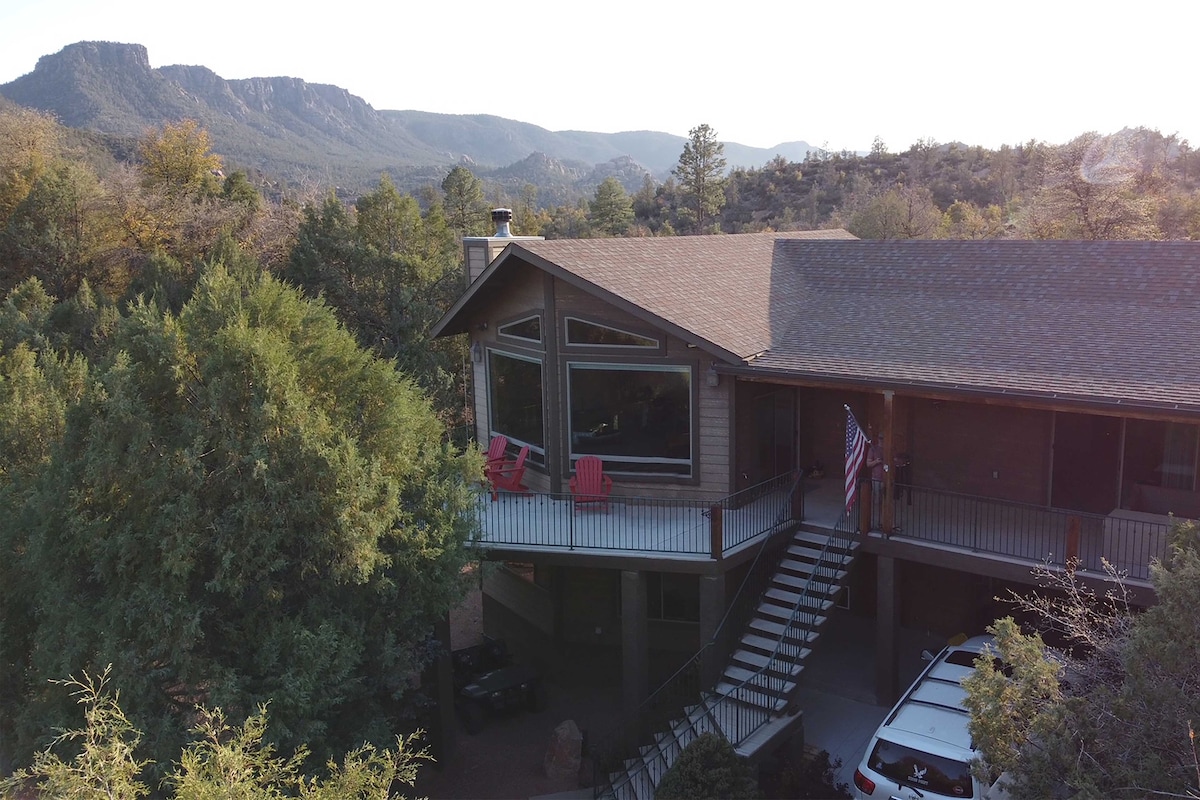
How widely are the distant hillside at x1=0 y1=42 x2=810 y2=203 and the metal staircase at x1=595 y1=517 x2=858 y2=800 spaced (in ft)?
244

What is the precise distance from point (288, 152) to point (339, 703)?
129 metres

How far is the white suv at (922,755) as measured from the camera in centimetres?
904

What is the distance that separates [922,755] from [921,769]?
136 mm

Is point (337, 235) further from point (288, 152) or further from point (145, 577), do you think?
point (288, 152)

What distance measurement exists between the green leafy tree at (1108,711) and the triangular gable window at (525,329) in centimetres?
893

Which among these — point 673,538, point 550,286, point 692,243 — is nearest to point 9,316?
point 550,286

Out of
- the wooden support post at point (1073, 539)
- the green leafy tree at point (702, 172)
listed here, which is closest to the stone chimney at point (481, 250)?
the wooden support post at point (1073, 539)

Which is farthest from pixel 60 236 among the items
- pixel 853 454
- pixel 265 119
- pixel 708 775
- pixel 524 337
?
pixel 265 119

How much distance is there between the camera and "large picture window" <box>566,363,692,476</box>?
13.8m

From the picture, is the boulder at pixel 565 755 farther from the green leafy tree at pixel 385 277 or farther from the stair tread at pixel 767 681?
the green leafy tree at pixel 385 277

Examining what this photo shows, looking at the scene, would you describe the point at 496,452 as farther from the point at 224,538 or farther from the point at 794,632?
the point at 224,538

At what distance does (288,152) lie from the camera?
12650cm

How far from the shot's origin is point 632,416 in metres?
14.2

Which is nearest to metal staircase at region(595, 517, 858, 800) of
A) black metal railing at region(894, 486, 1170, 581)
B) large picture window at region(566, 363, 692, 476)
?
black metal railing at region(894, 486, 1170, 581)
